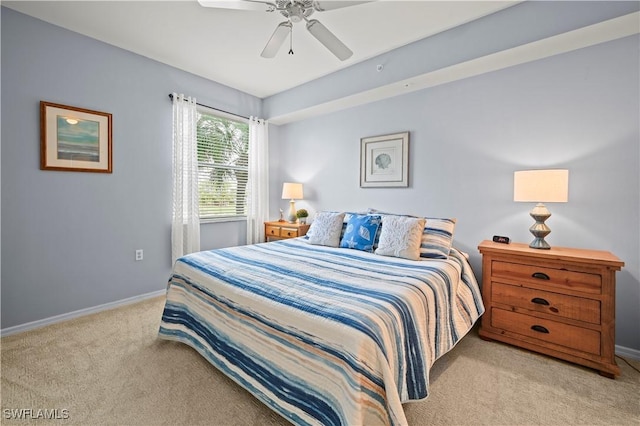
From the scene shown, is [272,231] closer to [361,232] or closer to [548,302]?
[361,232]

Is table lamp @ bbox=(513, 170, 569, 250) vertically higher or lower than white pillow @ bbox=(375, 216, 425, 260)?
higher

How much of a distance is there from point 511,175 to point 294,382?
2.53 m

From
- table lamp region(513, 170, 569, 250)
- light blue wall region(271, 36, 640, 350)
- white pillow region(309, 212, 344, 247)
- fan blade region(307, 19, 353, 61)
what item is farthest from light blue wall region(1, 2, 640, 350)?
fan blade region(307, 19, 353, 61)

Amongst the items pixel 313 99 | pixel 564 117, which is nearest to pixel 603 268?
pixel 564 117

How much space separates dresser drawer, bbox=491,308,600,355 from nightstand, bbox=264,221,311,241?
240 centimetres

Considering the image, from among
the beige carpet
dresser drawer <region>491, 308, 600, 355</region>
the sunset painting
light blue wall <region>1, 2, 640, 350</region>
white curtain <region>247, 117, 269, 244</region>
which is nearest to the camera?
the beige carpet

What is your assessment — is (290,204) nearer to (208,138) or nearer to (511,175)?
(208,138)

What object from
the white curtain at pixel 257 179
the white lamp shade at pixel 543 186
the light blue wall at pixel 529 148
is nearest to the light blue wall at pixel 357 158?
the light blue wall at pixel 529 148

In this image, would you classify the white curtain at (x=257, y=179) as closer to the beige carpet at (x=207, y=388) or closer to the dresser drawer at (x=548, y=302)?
the beige carpet at (x=207, y=388)

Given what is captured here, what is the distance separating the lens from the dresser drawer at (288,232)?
392cm

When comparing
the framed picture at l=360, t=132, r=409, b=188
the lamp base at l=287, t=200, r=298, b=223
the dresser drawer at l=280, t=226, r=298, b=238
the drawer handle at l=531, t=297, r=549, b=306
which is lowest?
the drawer handle at l=531, t=297, r=549, b=306

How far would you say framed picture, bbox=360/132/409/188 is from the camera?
3.25 metres

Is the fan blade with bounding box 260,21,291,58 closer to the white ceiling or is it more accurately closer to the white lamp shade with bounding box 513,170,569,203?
the white ceiling

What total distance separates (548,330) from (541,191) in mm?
1026
